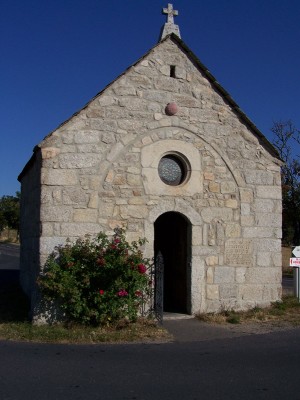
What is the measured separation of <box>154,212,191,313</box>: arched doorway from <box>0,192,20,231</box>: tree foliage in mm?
49416

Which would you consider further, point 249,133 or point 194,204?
point 249,133

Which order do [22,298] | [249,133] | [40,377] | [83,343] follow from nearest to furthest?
1. [40,377]
2. [83,343]
3. [249,133]
4. [22,298]

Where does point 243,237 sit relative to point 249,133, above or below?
below

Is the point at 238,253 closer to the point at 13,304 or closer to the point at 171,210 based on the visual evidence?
the point at 171,210

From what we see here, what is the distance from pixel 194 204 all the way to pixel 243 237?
4.69 ft

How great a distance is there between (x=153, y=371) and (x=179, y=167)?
5.66 m

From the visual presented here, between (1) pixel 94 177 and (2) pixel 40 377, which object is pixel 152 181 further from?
(2) pixel 40 377

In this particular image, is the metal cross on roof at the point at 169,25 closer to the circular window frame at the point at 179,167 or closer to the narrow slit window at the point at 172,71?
the narrow slit window at the point at 172,71

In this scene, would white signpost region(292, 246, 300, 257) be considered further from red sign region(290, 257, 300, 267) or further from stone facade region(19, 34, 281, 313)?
stone facade region(19, 34, 281, 313)

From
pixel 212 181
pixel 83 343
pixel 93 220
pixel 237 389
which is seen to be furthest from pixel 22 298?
pixel 237 389

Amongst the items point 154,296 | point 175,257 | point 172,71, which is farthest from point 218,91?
point 154,296

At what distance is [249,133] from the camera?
463 inches

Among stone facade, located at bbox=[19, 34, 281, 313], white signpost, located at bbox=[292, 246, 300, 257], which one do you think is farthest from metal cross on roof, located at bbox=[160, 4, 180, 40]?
white signpost, located at bbox=[292, 246, 300, 257]

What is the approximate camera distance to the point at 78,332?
29.6 ft
